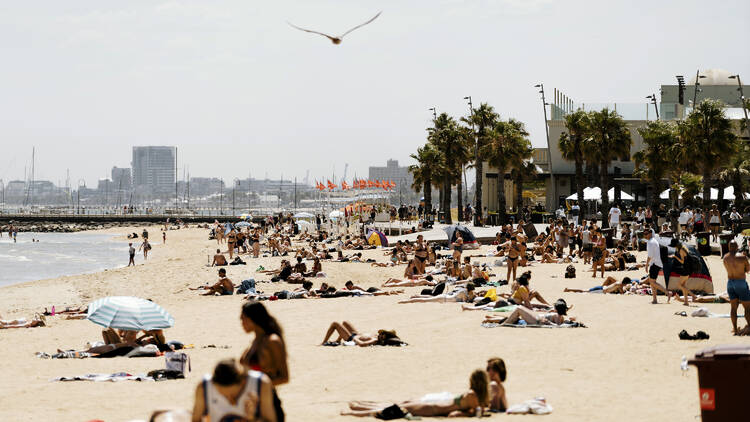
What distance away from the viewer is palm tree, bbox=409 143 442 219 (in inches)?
2452

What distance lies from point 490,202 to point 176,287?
4054cm

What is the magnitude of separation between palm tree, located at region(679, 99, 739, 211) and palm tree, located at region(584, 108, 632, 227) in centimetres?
741

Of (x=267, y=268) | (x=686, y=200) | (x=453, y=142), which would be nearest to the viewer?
(x=267, y=268)

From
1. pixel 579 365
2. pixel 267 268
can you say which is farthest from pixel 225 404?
pixel 267 268

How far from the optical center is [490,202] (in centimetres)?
6400

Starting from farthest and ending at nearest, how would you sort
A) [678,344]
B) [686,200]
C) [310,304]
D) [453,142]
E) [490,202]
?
[490,202] → [453,142] → [686,200] → [310,304] → [678,344]

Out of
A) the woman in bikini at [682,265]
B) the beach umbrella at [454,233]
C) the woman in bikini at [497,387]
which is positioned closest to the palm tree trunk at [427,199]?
the beach umbrella at [454,233]

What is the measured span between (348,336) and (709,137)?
26695mm

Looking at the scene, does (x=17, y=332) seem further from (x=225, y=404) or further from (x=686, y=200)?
(x=686, y=200)

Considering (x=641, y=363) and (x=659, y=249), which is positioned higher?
(x=659, y=249)

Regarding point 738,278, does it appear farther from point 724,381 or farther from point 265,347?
point 265,347

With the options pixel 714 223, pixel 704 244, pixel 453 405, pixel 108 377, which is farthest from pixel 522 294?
pixel 714 223

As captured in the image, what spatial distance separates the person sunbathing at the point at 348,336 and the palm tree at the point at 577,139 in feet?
108

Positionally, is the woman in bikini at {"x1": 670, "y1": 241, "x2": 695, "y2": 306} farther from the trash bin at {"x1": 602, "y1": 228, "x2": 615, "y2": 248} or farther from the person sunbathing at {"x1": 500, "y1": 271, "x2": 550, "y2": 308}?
the trash bin at {"x1": 602, "y1": 228, "x2": 615, "y2": 248}
